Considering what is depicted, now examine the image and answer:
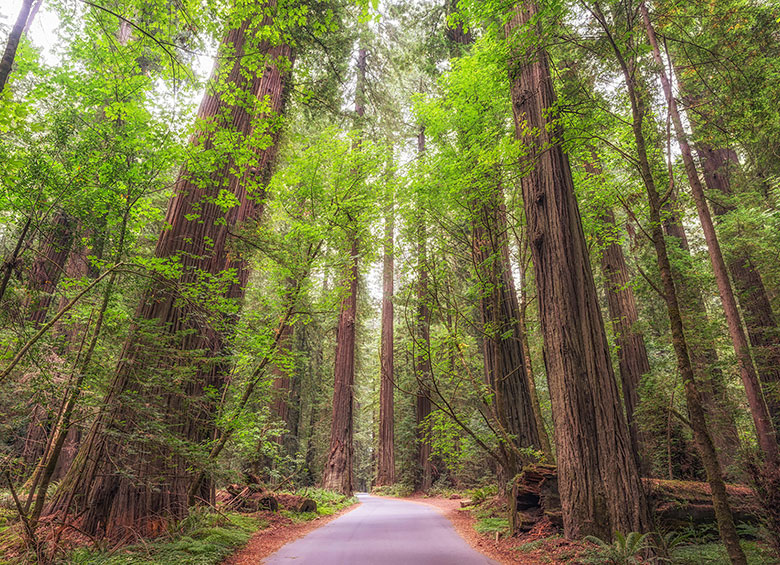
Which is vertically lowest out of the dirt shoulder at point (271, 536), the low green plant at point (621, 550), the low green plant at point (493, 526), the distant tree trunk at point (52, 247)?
the dirt shoulder at point (271, 536)

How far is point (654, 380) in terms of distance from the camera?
8562mm

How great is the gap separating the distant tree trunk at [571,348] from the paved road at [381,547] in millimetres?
1546

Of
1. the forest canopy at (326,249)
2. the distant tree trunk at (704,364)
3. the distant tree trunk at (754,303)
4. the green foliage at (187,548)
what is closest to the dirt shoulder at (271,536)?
the green foliage at (187,548)

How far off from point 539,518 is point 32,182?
8.09 meters

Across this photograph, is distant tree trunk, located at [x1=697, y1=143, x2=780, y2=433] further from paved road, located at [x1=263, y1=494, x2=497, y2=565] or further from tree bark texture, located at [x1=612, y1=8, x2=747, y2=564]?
paved road, located at [x1=263, y1=494, x2=497, y2=565]

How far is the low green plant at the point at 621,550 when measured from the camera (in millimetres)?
3834

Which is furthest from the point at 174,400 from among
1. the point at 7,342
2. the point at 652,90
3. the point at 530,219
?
the point at 652,90

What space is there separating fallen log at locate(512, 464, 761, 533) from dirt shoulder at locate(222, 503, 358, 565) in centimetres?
385

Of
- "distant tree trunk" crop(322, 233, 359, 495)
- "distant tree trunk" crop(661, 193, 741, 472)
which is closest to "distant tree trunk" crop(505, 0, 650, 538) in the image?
"distant tree trunk" crop(661, 193, 741, 472)

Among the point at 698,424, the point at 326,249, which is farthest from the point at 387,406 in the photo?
the point at 698,424

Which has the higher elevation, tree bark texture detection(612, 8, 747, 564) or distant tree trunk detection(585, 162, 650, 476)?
distant tree trunk detection(585, 162, 650, 476)

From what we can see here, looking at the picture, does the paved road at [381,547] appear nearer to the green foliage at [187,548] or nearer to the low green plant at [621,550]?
the green foliage at [187,548]

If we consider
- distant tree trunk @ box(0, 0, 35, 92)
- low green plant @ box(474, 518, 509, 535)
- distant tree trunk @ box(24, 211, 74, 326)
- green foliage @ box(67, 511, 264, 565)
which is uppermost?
distant tree trunk @ box(0, 0, 35, 92)

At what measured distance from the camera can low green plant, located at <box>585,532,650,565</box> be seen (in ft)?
12.6
